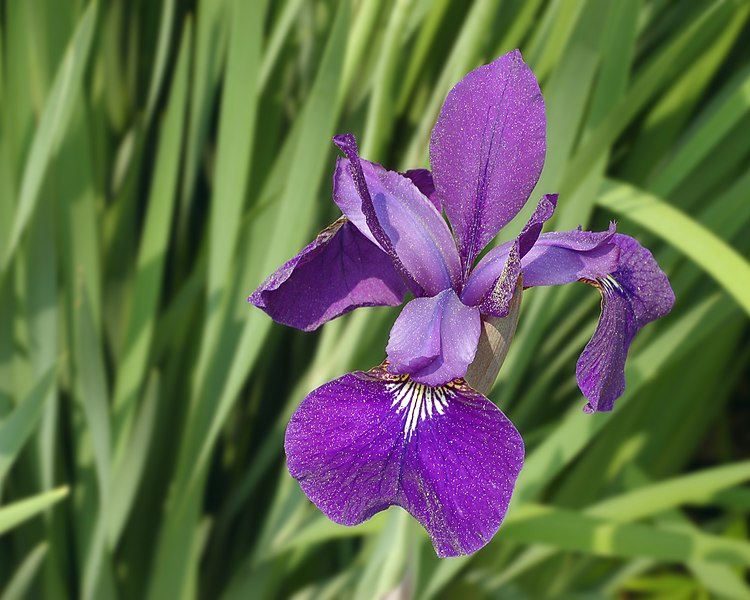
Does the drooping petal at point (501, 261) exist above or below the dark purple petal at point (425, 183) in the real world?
below

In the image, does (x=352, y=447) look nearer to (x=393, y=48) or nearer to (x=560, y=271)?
(x=560, y=271)

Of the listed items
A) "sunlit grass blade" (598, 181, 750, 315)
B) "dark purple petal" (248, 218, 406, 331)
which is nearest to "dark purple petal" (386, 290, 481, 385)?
"dark purple petal" (248, 218, 406, 331)

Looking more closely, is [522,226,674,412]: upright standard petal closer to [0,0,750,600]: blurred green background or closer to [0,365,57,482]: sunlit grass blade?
[0,0,750,600]: blurred green background

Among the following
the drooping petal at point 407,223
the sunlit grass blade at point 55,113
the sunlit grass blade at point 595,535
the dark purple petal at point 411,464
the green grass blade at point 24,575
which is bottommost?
the sunlit grass blade at point 595,535

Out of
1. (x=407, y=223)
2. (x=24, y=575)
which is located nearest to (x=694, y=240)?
(x=407, y=223)

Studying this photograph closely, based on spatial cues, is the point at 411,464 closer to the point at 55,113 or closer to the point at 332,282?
the point at 332,282

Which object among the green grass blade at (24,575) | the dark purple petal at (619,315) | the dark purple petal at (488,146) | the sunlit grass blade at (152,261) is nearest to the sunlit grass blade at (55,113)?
the sunlit grass blade at (152,261)

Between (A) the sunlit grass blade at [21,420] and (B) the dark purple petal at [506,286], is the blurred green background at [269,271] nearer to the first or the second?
(A) the sunlit grass blade at [21,420]
